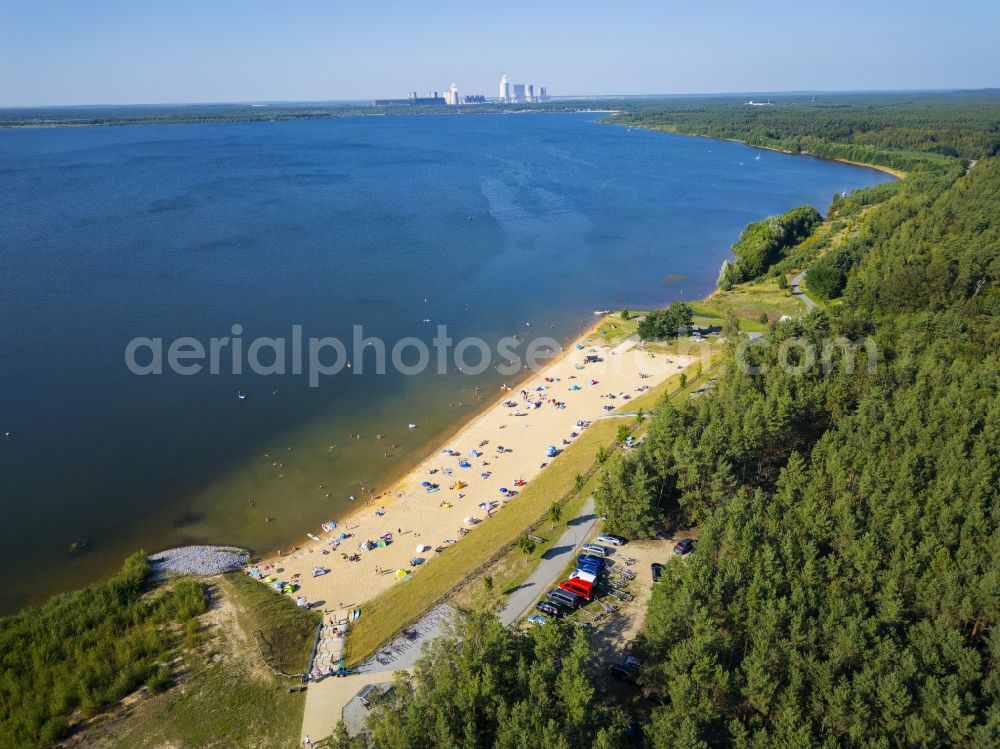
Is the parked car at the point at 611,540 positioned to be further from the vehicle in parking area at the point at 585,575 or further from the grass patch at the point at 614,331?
the grass patch at the point at 614,331

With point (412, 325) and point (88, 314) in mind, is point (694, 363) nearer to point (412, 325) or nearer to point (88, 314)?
point (412, 325)

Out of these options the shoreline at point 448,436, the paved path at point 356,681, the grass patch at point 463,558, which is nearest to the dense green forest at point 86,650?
the shoreline at point 448,436

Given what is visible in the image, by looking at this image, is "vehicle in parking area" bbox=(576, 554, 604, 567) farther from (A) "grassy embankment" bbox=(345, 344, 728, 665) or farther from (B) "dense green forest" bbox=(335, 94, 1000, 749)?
(B) "dense green forest" bbox=(335, 94, 1000, 749)

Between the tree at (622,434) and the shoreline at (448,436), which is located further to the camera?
the tree at (622,434)

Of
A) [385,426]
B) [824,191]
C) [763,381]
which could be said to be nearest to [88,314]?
[385,426]

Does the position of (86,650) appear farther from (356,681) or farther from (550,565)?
(550,565)

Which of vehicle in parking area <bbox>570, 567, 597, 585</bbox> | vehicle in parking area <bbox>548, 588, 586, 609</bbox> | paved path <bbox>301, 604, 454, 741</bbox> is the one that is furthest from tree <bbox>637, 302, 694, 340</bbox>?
paved path <bbox>301, 604, 454, 741</bbox>
